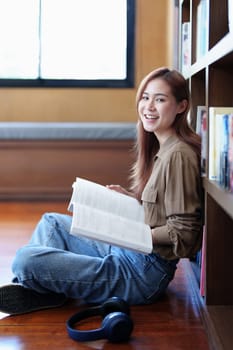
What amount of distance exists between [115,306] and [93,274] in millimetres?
108

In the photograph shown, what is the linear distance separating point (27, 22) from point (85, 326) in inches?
130

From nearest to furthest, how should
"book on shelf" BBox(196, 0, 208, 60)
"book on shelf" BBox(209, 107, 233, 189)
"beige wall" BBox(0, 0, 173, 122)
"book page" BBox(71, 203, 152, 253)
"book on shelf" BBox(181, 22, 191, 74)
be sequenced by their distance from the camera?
1. "book on shelf" BBox(209, 107, 233, 189)
2. "book page" BBox(71, 203, 152, 253)
3. "book on shelf" BBox(196, 0, 208, 60)
4. "book on shelf" BBox(181, 22, 191, 74)
5. "beige wall" BBox(0, 0, 173, 122)

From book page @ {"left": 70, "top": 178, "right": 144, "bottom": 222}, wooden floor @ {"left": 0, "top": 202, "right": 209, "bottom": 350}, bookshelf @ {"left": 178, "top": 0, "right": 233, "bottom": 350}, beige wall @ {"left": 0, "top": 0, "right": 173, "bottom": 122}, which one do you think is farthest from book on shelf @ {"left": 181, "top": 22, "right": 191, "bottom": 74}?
beige wall @ {"left": 0, "top": 0, "right": 173, "bottom": 122}

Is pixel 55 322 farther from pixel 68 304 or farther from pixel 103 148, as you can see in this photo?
pixel 103 148

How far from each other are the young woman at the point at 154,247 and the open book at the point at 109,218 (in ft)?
0.17

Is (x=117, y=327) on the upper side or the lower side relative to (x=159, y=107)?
lower

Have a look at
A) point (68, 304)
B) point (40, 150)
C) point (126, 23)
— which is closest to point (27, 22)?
point (126, 23)

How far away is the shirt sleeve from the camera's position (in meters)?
1.27

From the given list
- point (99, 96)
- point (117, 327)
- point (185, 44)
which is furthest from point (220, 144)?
point (99, 96)

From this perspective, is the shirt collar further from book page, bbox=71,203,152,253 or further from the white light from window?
the white light from window

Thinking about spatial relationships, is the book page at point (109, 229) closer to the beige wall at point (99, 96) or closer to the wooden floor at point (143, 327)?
the wooden floor at point (143, 327)

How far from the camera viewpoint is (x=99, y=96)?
4047mm

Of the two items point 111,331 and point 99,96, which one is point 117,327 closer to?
point 111,331

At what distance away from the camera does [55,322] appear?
1.33 metres
